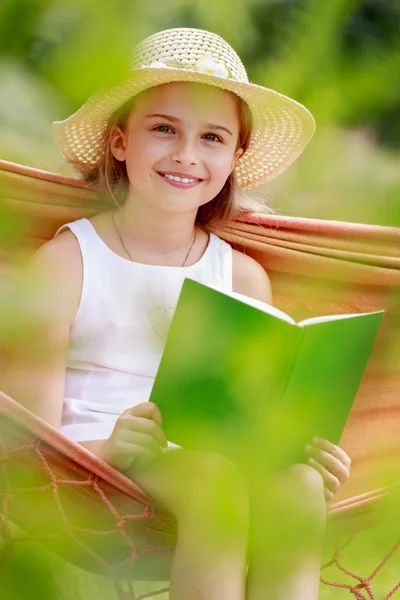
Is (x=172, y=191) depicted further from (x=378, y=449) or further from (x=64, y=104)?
(x=64, y=104)

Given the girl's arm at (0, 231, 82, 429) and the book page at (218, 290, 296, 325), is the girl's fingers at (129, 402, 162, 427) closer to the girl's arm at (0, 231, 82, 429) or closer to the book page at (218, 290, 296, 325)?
the book page at (218, 290, 296, 325)

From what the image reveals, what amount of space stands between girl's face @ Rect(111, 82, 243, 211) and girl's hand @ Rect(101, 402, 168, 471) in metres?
0.44

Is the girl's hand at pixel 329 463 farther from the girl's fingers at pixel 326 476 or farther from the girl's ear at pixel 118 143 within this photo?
the girl's ear at pixel 118 143

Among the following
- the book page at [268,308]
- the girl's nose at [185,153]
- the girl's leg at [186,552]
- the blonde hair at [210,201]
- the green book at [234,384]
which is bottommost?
the girl's leg at [186,552]

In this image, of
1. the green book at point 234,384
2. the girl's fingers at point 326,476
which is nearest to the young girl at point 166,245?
the girl's fingers at point 326,476

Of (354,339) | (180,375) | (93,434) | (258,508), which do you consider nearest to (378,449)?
(93,434)

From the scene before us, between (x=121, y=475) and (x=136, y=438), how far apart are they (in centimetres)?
6

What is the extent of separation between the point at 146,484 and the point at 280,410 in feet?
3.33

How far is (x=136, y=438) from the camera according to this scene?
119cm

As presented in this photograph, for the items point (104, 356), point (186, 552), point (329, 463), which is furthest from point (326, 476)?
point (104, 356)

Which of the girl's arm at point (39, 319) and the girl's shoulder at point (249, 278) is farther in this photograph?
the girl's shoulder at point (249, 278)

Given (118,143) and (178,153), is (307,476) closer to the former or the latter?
(178,153)

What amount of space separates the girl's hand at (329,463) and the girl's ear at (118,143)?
25.8 inches

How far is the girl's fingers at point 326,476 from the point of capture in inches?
49.6
